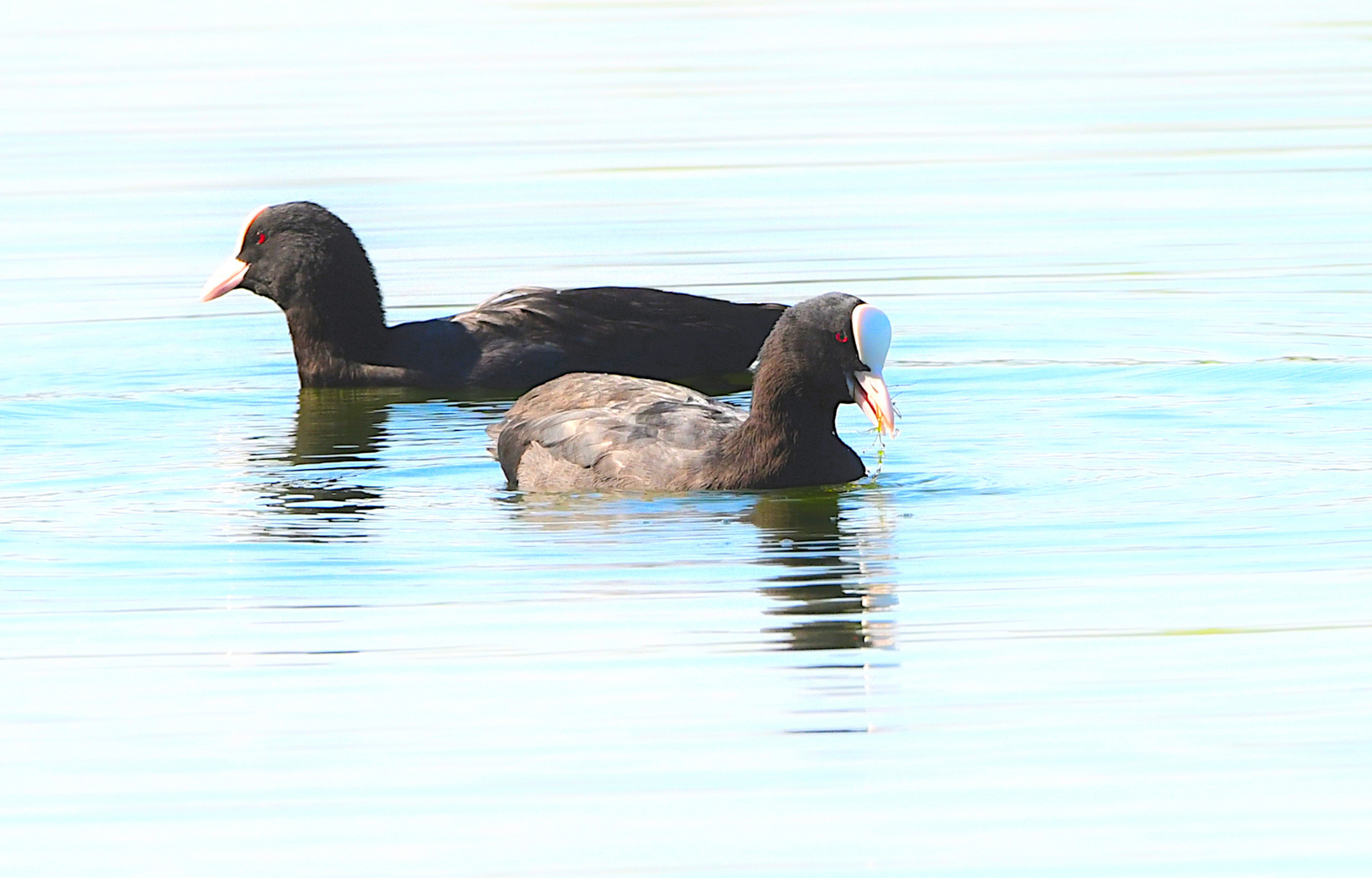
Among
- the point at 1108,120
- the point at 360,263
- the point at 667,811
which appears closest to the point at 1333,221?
the point at 1108,120

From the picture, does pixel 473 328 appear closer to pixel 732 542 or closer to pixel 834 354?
pixel 834 354

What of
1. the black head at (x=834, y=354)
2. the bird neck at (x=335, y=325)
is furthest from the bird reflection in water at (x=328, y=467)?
the black head at (x=834, y=354)

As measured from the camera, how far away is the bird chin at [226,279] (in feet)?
41.8

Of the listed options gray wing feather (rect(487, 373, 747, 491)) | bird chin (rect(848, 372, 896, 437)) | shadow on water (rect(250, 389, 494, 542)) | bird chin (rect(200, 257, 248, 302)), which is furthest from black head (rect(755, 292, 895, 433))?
bird chin (rect(200, 257, 248, 302))

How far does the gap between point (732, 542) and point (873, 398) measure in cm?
84

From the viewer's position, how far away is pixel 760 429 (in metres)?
9.42

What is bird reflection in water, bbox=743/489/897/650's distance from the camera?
7.48 meters

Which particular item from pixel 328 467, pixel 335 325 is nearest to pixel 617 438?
pixel 328 467

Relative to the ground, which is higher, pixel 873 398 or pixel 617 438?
pixel 873 398

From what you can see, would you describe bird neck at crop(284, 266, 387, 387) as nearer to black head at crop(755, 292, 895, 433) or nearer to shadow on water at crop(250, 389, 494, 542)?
shadow on water at crop(250, 389, 494, 542)

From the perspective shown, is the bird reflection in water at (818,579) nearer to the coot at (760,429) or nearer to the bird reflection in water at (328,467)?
the coot at (760,429)

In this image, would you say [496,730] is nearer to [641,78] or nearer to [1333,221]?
[1333,221]

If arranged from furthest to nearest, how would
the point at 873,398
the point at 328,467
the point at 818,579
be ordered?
the point at 328,467 → the point at 873,398 → the point at 818,579

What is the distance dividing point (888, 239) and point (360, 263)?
154 inches
